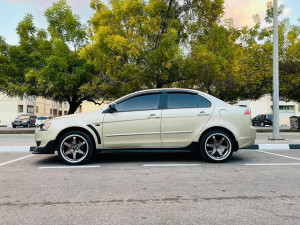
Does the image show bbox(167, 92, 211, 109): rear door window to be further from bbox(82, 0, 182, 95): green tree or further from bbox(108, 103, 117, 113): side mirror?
bbox(82, 0, 182, 95): green tree

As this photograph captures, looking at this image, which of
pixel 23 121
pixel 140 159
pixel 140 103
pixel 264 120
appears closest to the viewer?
pixel 140 103

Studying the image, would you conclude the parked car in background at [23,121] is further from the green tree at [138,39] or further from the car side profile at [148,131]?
the car side profile at [148,131]

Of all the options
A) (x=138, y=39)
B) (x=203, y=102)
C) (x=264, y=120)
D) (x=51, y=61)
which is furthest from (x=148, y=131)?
(x=264, y=120)

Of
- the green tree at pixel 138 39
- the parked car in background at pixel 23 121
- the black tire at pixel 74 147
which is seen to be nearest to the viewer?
the black tire at pixel 74 147

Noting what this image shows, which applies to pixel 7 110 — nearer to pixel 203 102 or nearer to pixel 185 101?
pixel 185 101

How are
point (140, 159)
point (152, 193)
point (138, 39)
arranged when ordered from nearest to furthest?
point (152, 193), point (140, 159), point (138, 39)

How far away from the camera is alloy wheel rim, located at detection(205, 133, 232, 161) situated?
6.06 m

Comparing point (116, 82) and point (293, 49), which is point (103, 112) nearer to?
point (116, 82)

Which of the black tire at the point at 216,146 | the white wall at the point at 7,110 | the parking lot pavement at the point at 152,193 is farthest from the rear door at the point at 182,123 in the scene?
the white wall at the point at 7,110

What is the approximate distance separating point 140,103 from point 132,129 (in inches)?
24.7

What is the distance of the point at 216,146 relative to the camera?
6.11 metres

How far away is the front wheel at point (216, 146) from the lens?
6039 mm

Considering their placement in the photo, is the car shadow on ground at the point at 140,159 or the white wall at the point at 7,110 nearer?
the car shadow on ground at the point at 140,159

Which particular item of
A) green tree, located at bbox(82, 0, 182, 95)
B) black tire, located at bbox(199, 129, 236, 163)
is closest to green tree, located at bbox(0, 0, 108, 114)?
green tree, located at bbox(82, 0, 182, 95)
